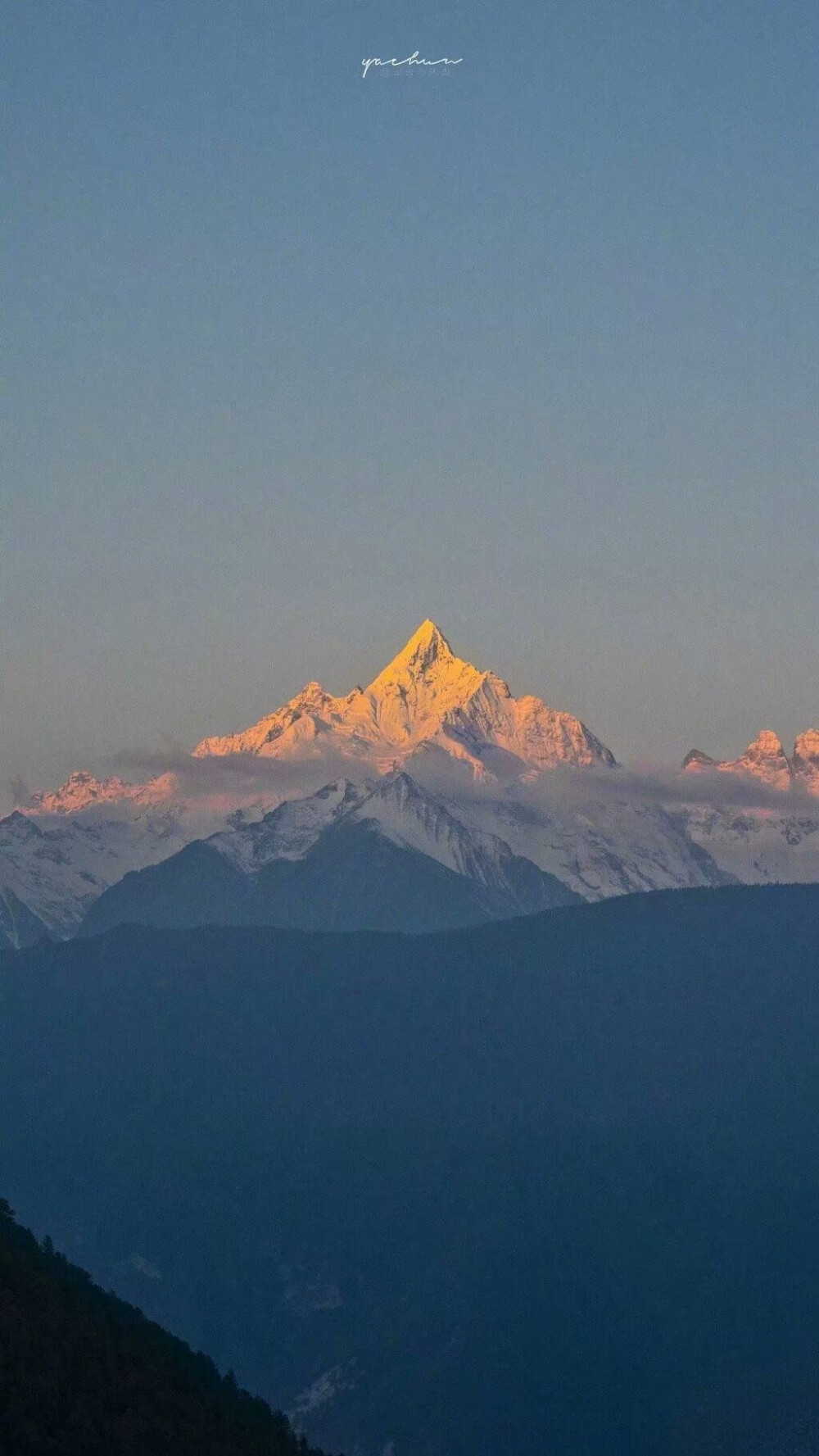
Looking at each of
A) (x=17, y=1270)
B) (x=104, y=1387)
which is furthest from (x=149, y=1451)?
(x=17, y=1270)

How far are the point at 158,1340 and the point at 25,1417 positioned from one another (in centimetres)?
3807

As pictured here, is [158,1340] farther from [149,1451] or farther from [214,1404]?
[149,1451]

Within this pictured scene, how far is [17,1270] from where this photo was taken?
15450cm

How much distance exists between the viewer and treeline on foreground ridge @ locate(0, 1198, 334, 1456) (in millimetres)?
136625

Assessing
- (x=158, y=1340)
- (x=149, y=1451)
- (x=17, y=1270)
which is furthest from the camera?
(x=158, y=1340)

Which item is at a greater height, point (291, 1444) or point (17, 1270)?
point (17, 1270)

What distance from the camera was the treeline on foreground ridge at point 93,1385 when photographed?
136625 millimetres

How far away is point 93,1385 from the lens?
14400 cm

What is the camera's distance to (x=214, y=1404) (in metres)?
163

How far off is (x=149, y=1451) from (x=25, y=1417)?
11.6 m

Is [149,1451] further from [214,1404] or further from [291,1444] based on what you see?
[291,1444]

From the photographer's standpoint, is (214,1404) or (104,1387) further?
(214,1404)

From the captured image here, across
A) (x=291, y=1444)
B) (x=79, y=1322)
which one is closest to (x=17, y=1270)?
(x=79, y=1322)

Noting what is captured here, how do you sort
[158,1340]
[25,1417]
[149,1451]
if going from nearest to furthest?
1. [25,1417]
2. [149,1451]
3. [158,1340]
